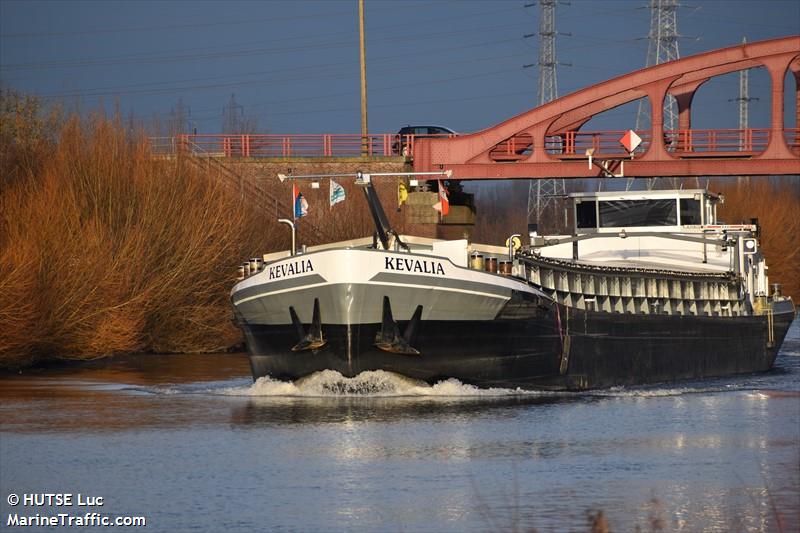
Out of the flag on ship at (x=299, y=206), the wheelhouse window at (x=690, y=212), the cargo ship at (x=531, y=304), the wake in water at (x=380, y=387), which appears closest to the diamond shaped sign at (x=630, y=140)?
the cargo ship at (x=531, y=304)

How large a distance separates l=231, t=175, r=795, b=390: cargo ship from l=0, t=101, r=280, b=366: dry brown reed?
31.0ft

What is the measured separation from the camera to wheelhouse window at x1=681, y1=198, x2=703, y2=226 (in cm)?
3912

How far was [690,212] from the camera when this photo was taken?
3922cm

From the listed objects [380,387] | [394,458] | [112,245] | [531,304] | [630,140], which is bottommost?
[394,458]

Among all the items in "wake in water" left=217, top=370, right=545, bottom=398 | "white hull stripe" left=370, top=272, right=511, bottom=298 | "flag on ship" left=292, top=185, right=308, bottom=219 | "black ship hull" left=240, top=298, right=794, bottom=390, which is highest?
"flag on ship" left=292, top=185, right=308, bottom=219

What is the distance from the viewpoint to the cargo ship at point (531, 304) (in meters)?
27.2

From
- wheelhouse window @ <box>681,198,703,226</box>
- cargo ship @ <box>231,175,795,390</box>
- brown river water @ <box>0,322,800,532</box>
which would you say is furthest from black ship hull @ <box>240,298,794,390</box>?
wheelhouse window @ <box>681,198,703,226</box>

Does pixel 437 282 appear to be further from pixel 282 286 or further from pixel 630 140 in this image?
pixel 630 140

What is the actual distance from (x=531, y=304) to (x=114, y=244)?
17.3 meters

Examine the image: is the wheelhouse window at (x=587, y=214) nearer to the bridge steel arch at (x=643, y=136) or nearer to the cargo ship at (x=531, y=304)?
the cargo ship at (x=531, y=304)

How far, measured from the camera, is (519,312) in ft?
94.4

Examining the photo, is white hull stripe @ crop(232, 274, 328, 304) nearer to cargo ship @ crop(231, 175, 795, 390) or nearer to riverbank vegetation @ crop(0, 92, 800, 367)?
cargo ship @ crop(231, 175, 795, 390)

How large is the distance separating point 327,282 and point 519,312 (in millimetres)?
4055

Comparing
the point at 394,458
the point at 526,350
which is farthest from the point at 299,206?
the point at 394,458
